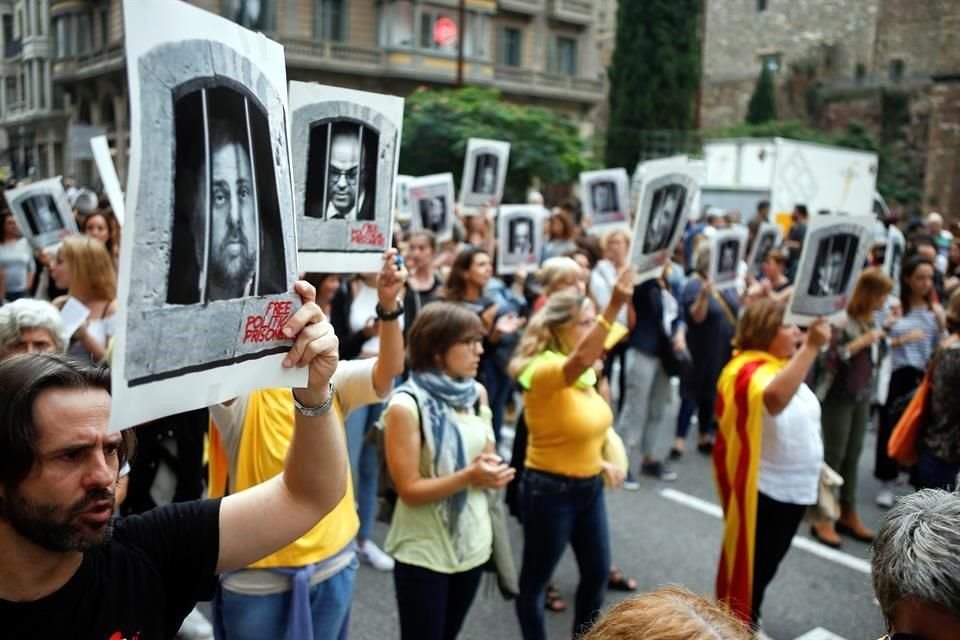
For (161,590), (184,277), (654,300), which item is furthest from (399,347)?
(654,300)

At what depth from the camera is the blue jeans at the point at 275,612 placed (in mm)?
2455

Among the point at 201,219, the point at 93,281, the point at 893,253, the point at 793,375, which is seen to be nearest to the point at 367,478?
the point at 93,281

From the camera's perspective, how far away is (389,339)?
107 inches

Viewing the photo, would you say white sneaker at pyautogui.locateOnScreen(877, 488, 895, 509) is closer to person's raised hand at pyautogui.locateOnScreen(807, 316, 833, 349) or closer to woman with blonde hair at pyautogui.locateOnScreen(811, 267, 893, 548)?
woman with blonde hair at pyautogui.locateOnScreen(811, 267, 893, 548)

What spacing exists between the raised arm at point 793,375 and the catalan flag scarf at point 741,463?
0.20ft

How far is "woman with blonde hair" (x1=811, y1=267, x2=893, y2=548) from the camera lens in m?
5.10

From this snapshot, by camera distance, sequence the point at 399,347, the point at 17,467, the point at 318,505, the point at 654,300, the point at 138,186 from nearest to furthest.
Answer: the point at 138,186 < the point at 17,467 < the point at 318,505 < the point at 399,347 < the point at 654,300

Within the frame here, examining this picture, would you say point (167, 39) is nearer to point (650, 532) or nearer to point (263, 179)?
point (263, 179)

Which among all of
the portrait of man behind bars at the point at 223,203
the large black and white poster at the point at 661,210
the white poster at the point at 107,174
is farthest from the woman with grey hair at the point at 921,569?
the white poster at the point at 107,174

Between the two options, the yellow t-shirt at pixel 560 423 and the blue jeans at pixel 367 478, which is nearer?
the yellow t-shirt at pixel 560 423

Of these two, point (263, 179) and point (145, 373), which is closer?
point (145, 373)

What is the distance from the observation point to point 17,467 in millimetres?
1341

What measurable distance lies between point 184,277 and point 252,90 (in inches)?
14.6

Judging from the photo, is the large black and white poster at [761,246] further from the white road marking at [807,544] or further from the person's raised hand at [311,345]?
the person's raised hand at [311,345]
